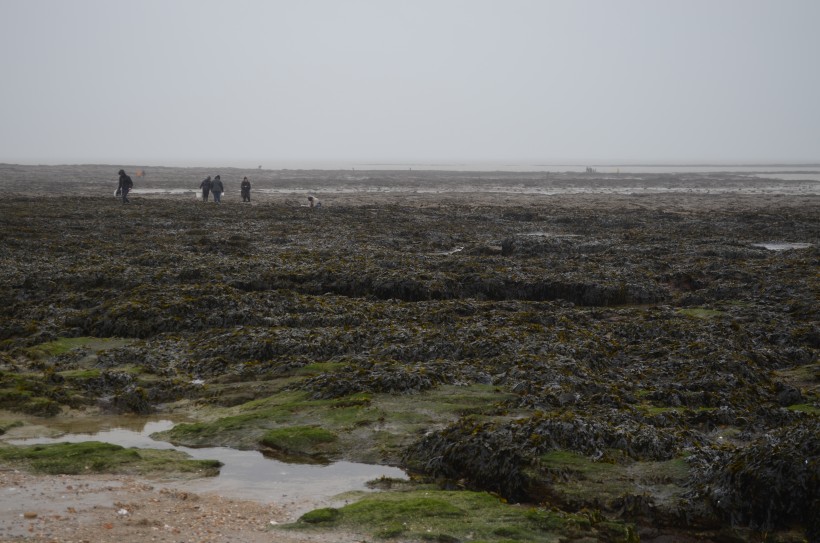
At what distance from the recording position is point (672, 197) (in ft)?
147

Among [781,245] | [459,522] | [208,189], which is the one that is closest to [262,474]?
[459,522]

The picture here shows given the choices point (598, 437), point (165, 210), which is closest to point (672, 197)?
point (165, 210)

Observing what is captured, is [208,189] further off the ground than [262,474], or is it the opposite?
[208,189]

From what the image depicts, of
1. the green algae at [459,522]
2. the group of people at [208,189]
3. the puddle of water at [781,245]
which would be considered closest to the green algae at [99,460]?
the green algae at [459,522]

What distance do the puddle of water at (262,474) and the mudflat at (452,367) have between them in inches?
7.9

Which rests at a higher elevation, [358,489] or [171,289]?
[171,289]

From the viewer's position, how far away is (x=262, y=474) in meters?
7.45

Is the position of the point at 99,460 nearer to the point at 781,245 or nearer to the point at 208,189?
the point at 781,245

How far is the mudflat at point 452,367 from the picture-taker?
6.31 metres

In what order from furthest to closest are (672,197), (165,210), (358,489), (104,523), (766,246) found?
(672,197)
(165,210)
(766,246)
(358,489)
(104,523)

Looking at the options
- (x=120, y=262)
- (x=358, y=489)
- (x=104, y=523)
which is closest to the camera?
(x=104, y=523)

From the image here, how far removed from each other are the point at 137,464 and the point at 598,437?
15.9ft

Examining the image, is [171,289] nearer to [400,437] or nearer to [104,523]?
[400,437]

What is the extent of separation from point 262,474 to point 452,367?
3.72 meters
